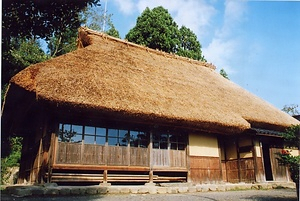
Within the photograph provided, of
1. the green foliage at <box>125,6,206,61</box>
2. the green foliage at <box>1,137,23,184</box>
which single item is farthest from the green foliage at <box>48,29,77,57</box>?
the green foliage at <box>1,137,23,184</box>

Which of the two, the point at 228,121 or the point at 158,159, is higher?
the point at 228,121

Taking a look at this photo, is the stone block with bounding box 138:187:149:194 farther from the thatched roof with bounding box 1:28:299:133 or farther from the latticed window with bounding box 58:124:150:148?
the thatched roof with bounding box 1:28:299:133

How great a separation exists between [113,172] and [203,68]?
11.0 m

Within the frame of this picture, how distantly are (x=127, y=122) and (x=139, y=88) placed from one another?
142cm

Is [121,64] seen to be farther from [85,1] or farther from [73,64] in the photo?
[85,1]

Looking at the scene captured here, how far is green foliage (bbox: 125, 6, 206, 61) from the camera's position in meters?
25.2

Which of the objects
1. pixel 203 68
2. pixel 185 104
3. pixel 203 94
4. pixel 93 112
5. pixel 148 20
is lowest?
pixel 93 112

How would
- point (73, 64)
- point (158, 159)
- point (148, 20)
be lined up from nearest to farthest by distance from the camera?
1. point (73, 64)
2. point (158, 159)
3. point (148, 20)

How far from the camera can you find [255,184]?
37.0ft

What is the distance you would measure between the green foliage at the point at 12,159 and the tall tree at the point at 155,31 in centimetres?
1419

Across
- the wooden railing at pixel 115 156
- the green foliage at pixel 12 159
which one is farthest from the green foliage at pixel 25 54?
the wooden railing at pixel 115 156

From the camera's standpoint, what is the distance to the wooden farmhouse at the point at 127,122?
8648 mm

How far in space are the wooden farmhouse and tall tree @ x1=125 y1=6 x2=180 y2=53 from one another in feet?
35.7

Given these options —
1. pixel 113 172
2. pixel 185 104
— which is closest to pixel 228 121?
pixel 185 104
